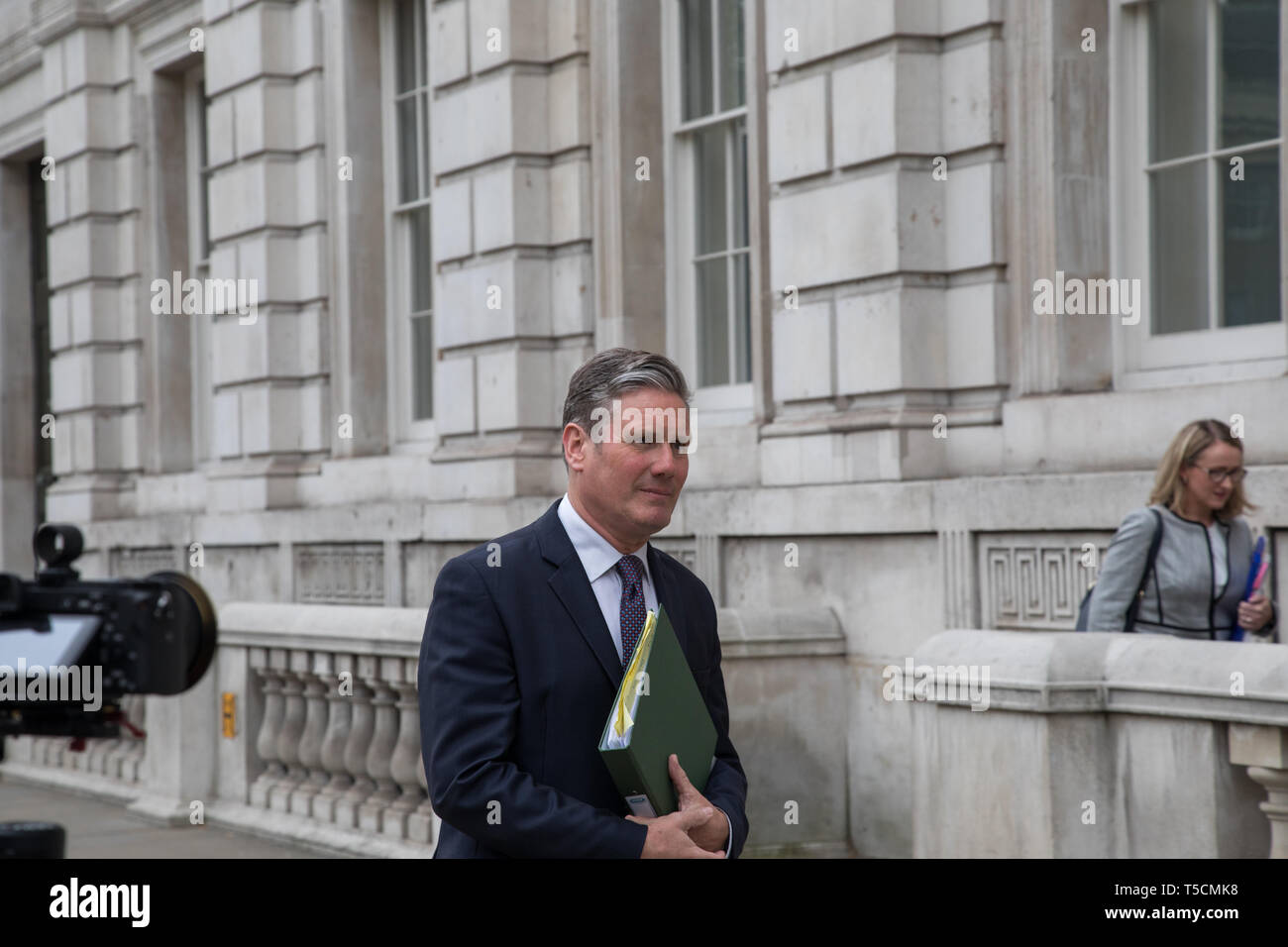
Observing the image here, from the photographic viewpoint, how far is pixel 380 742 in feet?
28.9

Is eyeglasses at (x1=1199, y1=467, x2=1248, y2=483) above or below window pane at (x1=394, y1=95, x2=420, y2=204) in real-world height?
below

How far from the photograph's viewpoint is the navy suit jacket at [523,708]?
9.68ft

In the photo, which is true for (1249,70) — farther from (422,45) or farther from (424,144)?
(422,45)

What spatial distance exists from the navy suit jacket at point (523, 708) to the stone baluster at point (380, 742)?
5.65m

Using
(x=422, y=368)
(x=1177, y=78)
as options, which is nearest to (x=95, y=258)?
(x=422, y=368)

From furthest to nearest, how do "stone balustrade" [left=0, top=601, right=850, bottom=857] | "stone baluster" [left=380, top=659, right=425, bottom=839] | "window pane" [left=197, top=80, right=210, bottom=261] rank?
"window pane" [left=197, top=80, right=210, bottom=261] < "stone baluster" [left=380, top=659, right=425, bottom=839] < "stone balustrade" [left=0, top=601, right=850, bottom=857]

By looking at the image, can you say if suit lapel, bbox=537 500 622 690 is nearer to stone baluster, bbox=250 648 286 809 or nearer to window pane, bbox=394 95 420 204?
stone baluster, bbox=250 648 286 809

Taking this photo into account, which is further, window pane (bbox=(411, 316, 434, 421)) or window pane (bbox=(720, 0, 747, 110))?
window pane (bbox=(411, 316, 434, 421))

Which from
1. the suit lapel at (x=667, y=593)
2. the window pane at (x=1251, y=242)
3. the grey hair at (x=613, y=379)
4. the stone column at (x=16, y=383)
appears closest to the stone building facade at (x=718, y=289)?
the window pane at (x=1251, y=242)

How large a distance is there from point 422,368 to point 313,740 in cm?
433

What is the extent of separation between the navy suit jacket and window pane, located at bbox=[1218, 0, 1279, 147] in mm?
5340

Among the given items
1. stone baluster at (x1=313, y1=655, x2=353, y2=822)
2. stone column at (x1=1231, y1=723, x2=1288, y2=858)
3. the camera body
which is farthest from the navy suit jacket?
stone baluster at (x1=313, y1=655, x2=353, y2=822)

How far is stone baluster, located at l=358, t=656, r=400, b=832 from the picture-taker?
8734 millimetres
